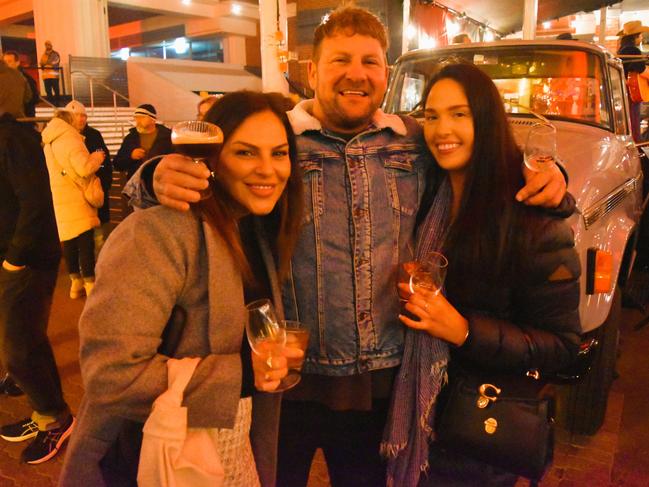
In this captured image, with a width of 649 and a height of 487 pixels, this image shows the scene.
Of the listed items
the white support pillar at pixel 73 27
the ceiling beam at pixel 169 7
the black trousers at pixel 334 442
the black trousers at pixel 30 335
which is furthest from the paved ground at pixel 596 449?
the ceiling beam at pixel 169 7

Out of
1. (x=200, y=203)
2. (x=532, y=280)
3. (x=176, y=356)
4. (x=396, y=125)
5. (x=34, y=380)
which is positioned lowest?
(x=34, y=380)

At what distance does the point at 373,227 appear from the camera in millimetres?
2145

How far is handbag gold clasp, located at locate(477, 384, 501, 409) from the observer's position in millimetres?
2002

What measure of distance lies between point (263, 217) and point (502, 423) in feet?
3.66

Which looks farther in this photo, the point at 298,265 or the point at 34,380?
the point at 34,380

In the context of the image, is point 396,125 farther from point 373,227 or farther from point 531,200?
point 531,200

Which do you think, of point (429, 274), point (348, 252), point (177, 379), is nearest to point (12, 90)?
point (348, 252)

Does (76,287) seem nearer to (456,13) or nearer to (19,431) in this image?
(19,431)

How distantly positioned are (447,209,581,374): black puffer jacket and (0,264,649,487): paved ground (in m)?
1.72

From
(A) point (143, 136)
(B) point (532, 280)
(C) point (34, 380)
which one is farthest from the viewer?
(A) point (143, 136)

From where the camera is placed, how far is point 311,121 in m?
2.21

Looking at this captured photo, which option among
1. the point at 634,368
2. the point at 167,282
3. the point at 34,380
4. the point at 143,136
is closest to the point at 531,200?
the point at 167,282

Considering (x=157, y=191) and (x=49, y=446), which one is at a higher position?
(x=157, y=191)

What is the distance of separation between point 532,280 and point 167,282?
4.00 feet
